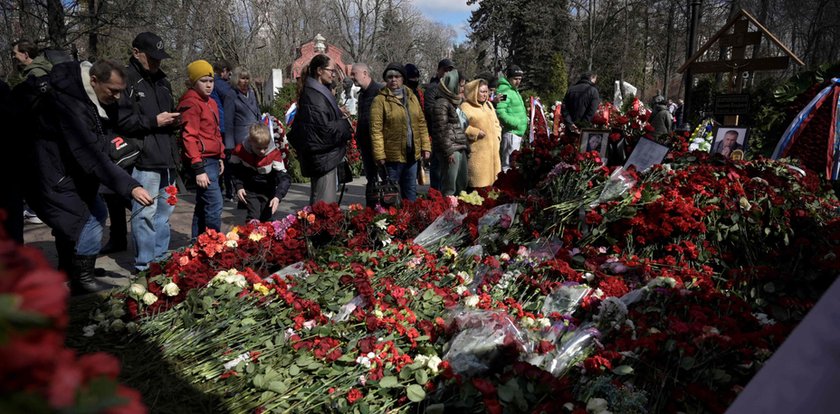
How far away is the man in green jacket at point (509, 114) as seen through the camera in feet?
25.9

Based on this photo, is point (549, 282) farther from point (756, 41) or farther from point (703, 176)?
point (756, 41)

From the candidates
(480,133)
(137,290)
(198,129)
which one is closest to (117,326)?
(137,290)

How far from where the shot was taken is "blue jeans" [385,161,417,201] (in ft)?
19.6

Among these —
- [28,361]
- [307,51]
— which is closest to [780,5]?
[307,51]

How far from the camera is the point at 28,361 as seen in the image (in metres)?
0.50

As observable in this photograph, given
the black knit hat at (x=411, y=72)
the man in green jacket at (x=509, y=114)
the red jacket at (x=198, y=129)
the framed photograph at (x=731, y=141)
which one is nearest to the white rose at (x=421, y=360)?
the red jacket at (x=198, y=129)

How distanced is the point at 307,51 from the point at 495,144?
2876 cm

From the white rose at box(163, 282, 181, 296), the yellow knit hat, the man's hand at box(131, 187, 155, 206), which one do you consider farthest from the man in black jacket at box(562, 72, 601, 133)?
the white rose at box(163, 282, 181, 296)

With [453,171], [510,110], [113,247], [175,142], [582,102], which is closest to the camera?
[175,142]

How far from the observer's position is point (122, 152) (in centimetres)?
412

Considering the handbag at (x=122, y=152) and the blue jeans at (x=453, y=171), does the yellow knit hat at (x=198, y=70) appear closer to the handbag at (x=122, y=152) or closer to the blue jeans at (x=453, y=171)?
the handbag at (x=122, y=152)

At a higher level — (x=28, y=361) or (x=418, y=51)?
(x=418, y=51)

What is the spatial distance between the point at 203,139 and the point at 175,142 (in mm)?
403

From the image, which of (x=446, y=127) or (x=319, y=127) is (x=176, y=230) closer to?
(x=319, y=127)
